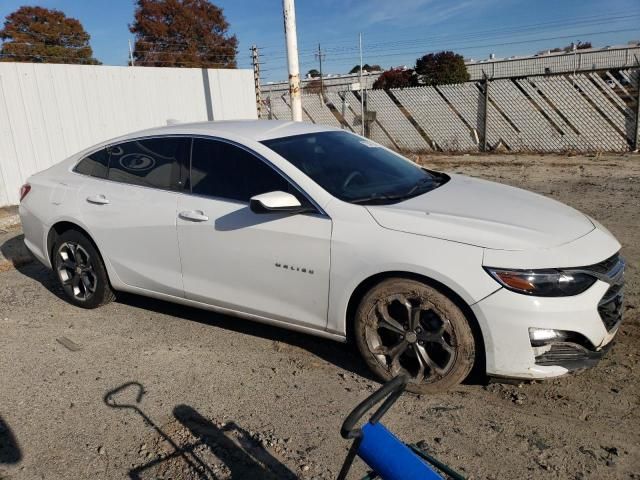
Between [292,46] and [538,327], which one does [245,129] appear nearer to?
[538,327]

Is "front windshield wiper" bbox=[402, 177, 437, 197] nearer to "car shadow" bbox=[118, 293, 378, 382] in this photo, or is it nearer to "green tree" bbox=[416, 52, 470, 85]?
"car shadow" bbox=[118, 293, 378, 382]

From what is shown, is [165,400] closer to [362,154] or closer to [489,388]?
[489,388]

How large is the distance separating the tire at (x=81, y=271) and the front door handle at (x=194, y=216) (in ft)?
3.61

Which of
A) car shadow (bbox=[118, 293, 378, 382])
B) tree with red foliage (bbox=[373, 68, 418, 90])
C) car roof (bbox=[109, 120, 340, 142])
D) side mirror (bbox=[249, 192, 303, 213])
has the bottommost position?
car shadow (bbox=[118, 293, 378, 382])

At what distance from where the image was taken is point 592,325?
2941mm

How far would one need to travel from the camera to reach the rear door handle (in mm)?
4328

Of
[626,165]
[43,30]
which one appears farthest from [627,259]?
[43,30]

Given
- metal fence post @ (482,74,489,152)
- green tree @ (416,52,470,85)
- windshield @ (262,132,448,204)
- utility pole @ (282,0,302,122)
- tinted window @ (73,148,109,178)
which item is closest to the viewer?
windshield @ (262,132,448,204)

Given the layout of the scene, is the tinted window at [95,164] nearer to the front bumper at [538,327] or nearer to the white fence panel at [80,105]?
the front bumper at [538,327]

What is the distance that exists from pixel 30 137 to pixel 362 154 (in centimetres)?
731

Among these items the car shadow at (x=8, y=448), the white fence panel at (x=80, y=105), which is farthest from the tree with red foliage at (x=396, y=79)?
the car shadow at (x=8, y=448)

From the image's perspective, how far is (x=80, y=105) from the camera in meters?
9.98

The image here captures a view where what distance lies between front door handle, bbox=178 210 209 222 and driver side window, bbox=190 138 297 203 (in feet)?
0.48

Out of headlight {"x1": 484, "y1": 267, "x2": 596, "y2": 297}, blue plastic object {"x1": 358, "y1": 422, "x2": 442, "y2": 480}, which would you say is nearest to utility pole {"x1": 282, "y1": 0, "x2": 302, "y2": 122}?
headlight {"x1": 484, "y1": 267, "x2": 596, "y2": 297}
